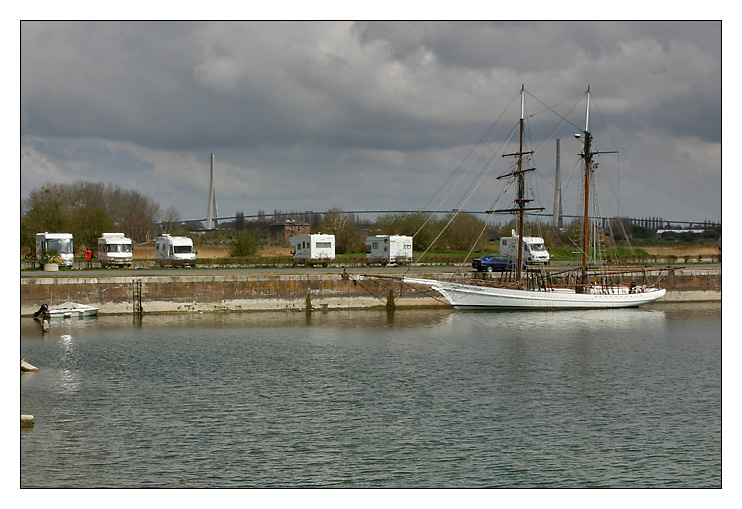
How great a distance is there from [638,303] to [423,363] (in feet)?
89.4

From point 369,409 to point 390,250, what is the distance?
3950 cm

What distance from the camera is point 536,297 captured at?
46.1 meters

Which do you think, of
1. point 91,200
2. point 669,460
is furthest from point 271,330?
point 91,200

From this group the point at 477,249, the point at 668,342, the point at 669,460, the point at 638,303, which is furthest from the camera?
the point at 477,249

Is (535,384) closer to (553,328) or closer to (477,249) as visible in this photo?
(553,328)

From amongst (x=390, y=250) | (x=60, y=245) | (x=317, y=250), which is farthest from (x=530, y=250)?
(x=60, y=245)

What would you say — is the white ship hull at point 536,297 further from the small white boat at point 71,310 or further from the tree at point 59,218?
the tree at point 59,218

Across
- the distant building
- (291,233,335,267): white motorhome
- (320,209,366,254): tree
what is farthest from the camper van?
the distant building

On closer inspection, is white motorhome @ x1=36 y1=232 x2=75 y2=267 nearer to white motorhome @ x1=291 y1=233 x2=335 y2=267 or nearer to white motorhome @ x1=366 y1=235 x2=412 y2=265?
A: white motorhome @ x1=291 y1=233 x2=335 y2=267

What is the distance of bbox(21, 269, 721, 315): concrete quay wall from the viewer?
1544 inches

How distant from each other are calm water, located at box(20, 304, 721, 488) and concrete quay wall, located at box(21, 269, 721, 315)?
5.56 meters

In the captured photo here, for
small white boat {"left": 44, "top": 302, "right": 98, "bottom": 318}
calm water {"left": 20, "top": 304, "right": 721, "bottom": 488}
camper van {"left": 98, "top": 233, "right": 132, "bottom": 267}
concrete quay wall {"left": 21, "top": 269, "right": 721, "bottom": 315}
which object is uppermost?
camper van {"left": 98, "top": 233, "right": 132, "bottom": 267}

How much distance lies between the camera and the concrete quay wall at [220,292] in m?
39.2

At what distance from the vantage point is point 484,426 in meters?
18.0
